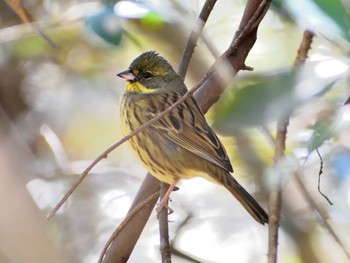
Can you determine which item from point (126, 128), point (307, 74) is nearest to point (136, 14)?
point (126, 128)

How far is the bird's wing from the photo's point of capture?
118 inches

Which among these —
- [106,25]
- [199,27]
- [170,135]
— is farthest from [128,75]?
[106,25]

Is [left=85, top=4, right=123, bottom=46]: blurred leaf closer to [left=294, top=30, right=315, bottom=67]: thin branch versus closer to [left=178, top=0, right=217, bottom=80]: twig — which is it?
[left=178, top=0, right=217, bottom=80]: twig

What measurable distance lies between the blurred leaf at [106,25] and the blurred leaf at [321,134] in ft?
2.87

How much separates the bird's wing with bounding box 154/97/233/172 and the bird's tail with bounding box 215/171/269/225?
9 cm

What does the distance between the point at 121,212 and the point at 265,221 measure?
45.7 inches

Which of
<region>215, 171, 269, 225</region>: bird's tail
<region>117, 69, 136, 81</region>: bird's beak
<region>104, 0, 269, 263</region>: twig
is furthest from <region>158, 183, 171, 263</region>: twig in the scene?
<region>117, 69, 136, 81</region>: bird's beak

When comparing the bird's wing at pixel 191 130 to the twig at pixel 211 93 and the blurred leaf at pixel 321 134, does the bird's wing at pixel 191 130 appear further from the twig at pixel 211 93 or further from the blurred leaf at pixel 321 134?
the blurred leaf at pixel 321 134

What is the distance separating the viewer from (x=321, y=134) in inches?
76.6

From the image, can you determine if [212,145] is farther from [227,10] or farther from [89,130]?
[89,130]

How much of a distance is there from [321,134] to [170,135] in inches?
46.9

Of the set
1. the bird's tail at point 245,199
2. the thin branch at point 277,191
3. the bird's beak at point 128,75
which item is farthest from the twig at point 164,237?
the bird's beak at point 128,75

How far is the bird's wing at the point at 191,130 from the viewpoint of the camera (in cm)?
299

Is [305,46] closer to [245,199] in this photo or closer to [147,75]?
[245,199]
